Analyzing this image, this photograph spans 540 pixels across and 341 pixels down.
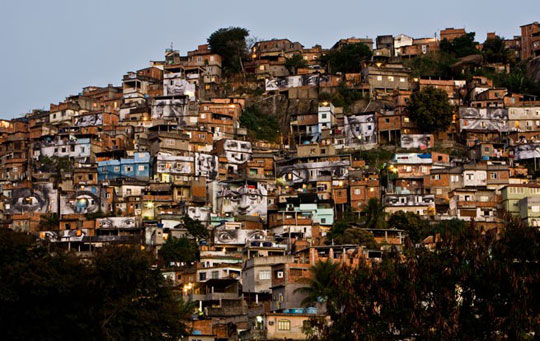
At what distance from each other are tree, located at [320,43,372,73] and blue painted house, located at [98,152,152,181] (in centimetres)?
2862

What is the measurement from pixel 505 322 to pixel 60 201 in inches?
1980

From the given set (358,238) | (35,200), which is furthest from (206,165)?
(358,238)

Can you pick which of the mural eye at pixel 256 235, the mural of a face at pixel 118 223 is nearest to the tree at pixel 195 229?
the mural eye at pixel 256 235

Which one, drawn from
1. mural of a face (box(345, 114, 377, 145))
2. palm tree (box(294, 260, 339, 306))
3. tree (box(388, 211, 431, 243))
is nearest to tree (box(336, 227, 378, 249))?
tree (box(388, 211, 431, 243))

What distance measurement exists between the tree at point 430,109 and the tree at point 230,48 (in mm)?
25497

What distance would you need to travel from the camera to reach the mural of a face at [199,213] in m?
A: 72.9

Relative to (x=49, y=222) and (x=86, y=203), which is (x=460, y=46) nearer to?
(x=86, y=203)

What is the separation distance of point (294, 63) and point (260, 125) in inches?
432

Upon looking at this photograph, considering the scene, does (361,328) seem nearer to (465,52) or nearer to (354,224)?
(354,224)

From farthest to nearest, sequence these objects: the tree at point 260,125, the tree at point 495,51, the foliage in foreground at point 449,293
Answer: the tree at point 495,51
the tree at point 260,125
the foliage in foreground at point 449,293

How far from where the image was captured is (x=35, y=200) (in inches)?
3054

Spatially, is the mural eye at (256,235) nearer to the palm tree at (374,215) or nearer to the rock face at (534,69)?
the palm tree at (374,215)

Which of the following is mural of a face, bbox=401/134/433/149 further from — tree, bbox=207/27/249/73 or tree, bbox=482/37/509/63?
tree, bbox=207/27/249/73

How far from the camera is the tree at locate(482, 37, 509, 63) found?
105056 mm
